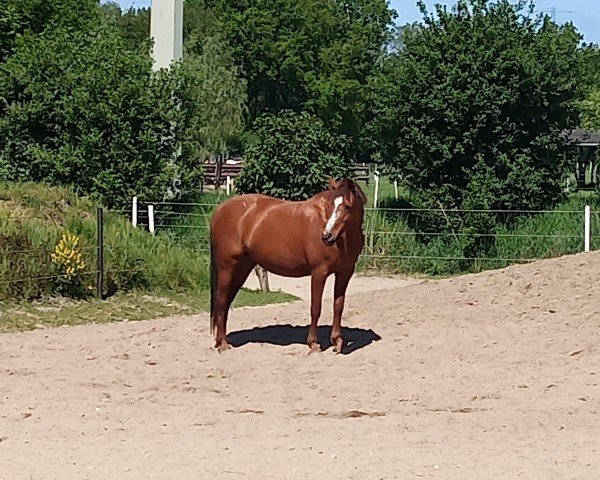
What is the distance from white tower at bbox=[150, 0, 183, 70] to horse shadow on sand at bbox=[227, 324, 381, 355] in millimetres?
14490

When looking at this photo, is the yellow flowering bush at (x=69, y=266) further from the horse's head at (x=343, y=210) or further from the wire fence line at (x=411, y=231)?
the horse's head at (x=343, y=210)

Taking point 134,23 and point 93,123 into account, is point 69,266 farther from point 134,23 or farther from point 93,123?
point 134,23

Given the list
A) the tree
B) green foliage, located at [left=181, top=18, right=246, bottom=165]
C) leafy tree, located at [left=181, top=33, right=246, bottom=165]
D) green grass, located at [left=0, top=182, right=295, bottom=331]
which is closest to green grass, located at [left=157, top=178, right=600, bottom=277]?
green grass, located at [left=0, top=182, right=295, bottom=331]

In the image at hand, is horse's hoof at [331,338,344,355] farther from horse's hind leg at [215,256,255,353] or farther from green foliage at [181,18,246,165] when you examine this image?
green foliage at [181,18,246,165]

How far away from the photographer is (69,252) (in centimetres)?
1505

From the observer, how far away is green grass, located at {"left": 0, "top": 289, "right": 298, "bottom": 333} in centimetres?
1351

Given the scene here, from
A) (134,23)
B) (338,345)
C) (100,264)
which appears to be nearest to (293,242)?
(338,345)

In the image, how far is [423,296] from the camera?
1211cm

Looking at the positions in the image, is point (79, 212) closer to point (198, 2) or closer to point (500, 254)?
point (500, 254)

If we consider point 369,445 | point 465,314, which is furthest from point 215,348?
point 369,445

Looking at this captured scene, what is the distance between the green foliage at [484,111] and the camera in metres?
21.8

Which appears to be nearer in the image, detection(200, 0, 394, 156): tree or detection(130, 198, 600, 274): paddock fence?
detection(130, 198, 600, 274): paddock fence

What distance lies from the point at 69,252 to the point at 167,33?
11.2 m

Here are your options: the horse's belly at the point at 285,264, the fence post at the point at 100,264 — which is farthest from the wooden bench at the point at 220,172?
the horse's belly at the point at 285,264
